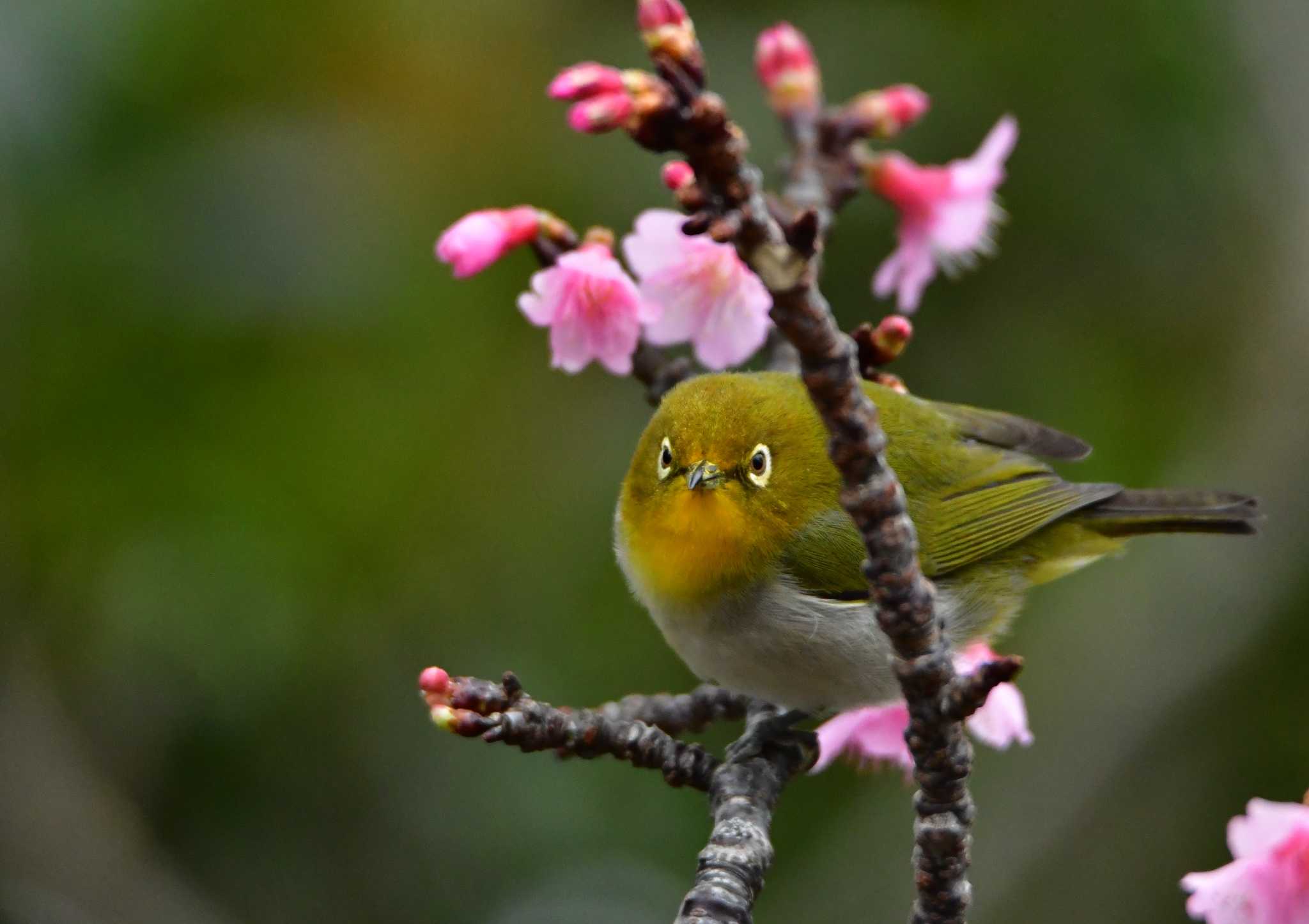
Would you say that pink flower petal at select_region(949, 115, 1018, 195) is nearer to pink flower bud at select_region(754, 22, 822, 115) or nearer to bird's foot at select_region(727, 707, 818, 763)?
pink flower bud at select_region(754, 22, 822, 115)

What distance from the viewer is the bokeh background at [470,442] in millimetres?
3215

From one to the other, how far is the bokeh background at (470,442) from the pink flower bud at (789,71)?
78 cm

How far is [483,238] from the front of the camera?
258 centimetres

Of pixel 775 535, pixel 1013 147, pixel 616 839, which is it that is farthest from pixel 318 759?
pixel 1013 147

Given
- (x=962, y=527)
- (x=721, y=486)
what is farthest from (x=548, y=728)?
(x=962, y=527)

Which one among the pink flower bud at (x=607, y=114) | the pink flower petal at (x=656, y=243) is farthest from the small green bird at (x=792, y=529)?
→ the pink flower bud at (x=607, y=114)

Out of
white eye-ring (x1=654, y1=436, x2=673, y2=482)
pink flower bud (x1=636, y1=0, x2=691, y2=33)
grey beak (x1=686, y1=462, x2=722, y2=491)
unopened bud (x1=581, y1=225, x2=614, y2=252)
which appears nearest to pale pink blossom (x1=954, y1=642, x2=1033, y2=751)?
grey beak (x1=686, y1=462, x2=722, y2=491)

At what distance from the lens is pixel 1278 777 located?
14.0ft

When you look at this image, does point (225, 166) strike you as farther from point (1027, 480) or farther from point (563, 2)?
point (1027, 480)

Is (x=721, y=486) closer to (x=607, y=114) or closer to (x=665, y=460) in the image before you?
(x=665, y=460)

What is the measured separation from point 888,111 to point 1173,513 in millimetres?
1241

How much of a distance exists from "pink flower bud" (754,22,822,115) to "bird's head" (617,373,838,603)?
29.8 inches

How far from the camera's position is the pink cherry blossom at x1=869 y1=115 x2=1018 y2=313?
10.6 feet

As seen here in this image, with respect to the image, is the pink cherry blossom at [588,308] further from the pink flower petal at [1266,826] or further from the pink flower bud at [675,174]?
the pink flower petal at [1266,826]
